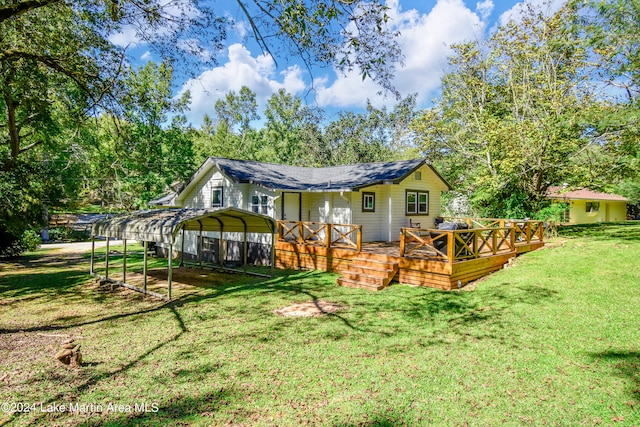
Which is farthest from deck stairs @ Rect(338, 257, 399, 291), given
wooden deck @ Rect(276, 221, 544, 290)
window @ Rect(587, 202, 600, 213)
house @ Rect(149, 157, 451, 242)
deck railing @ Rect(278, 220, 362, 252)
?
window @ Rect(587, 202, 600, 213)

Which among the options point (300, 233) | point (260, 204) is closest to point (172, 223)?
point (300, 233)

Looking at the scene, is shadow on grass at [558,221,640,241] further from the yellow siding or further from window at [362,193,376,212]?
the yellow siding

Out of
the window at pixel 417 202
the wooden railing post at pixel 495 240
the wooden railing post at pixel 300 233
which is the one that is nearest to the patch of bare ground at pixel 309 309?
the wooden railing post at pixel 300 233

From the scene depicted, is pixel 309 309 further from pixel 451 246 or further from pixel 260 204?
pixel 260 204

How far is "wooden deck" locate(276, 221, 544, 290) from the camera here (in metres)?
10.1

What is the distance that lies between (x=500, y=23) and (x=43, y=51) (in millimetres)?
18812

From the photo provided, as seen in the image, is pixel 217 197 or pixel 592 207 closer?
pixel 217 197

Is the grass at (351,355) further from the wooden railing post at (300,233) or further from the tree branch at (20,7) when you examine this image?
the tree branch at (20,7)

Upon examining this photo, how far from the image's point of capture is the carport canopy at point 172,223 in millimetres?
9383

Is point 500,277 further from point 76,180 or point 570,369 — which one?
point 76,180

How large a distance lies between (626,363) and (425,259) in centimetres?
552

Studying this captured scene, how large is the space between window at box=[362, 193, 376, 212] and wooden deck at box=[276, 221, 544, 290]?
2151 mm

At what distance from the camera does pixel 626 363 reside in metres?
5.17

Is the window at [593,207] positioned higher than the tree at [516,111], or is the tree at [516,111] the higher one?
the tree at [516,111]
